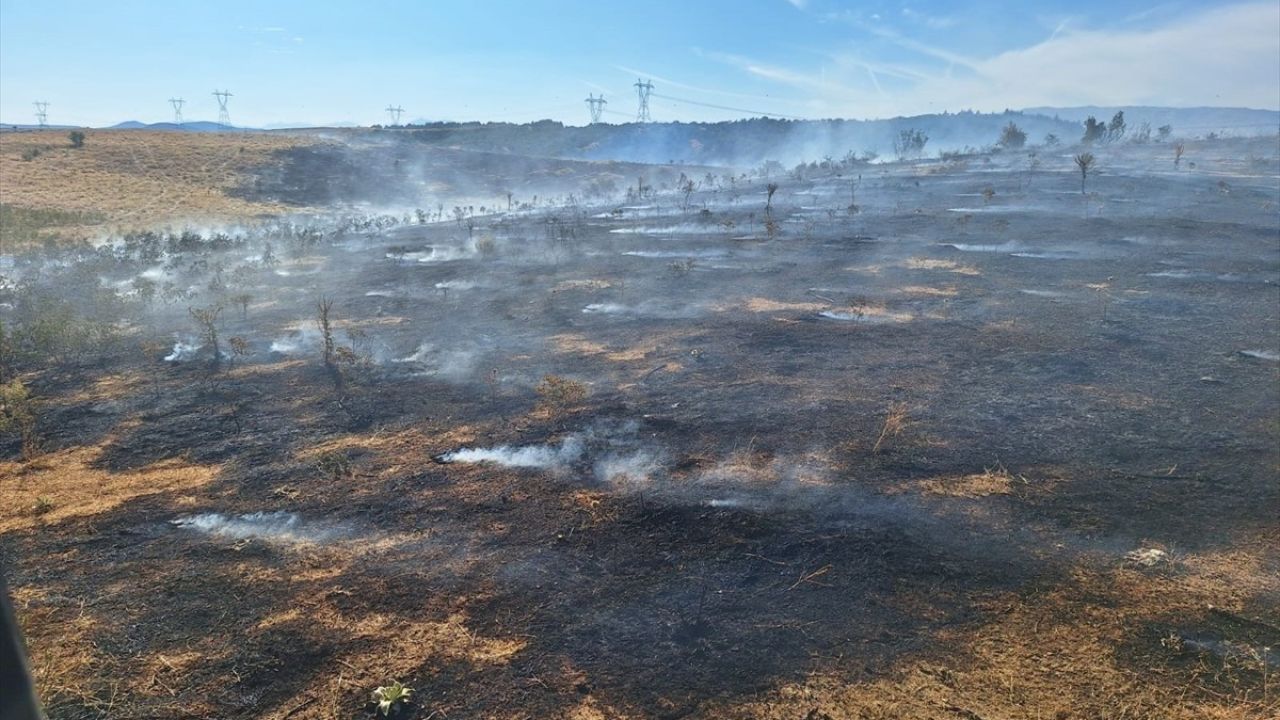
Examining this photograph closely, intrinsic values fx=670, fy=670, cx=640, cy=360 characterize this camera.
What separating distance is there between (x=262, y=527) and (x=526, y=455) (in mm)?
2747

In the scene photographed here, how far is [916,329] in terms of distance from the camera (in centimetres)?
1245

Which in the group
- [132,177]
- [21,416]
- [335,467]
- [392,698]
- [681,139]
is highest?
[681,139]

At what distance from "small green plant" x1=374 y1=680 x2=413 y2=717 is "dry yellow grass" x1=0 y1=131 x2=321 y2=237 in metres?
32.7

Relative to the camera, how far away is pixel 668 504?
6.68 metres

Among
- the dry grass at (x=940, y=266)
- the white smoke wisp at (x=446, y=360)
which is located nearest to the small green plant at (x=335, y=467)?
the white smoke wisp at (x=446, y=360)

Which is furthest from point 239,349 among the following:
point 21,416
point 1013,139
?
point 1013,139

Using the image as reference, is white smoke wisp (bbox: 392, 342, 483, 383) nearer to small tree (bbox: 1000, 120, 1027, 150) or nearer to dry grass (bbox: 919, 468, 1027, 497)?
dry grass (bbox: 919, 468, 1027, 497)

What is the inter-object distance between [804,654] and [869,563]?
128 centimetres

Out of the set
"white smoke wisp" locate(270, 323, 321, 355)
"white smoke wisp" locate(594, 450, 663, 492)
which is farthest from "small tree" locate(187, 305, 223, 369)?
"white smoke wisp" locate(594, 450, 663, 492)

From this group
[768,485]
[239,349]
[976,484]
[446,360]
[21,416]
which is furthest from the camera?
[239,349]

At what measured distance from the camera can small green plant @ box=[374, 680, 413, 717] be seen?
13.9 feet

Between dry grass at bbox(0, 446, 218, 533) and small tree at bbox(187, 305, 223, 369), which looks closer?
dry grass at bbox(0, 446, 218, 533)

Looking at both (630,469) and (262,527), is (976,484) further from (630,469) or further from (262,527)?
(262,527)

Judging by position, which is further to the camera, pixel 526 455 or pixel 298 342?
pixel 298 342
